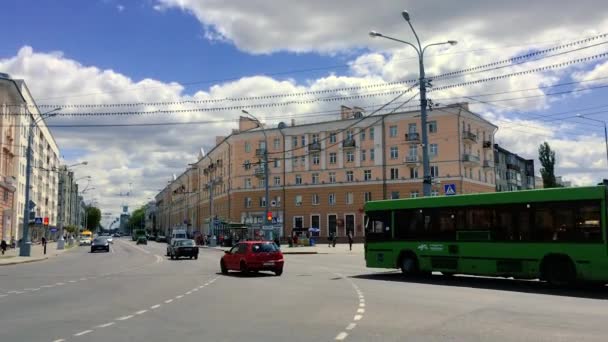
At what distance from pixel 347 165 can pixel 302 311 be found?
2763 inches

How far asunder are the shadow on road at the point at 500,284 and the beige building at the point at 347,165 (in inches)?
1824

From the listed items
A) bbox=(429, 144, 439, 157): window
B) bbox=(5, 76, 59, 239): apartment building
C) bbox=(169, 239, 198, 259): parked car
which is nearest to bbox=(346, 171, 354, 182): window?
bbox=(429, 144, 439, 157): window

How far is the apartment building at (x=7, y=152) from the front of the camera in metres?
62.2

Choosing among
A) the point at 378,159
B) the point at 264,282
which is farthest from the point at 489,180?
the point at 264,282

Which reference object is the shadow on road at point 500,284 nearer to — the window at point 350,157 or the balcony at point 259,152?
the window at point 350,157

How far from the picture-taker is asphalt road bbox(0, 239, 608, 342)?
32.4ft

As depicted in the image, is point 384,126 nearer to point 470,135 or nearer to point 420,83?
point 470,135

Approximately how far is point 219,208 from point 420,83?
7994 cm

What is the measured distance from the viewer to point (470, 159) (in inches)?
2980

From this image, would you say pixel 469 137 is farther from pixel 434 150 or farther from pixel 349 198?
pixel 349 198

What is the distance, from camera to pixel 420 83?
2892 centimetres

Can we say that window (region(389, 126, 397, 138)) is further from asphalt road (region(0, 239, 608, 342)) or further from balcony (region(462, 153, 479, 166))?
asphalt road (region(0, 239, 608, 342))

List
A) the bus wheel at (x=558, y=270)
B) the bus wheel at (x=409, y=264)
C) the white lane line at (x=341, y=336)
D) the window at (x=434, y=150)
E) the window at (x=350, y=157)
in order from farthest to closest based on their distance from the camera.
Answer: the window at (x=350, y=157) < the window at (x=434, y=150) < the bus wheel at (x=409, y=264) < the bus wheel at (x=558, y=270) < the white lane line at (x=341, y=336)

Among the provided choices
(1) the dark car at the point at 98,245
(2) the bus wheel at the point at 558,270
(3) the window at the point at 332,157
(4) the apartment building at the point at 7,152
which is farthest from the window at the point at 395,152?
(2) the bus wheel at the point at 558,270
